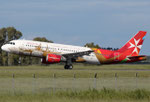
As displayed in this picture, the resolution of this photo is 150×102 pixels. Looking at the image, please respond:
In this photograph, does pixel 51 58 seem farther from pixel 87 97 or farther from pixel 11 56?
pixel 11 56

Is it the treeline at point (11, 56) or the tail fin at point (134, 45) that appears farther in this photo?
the treeline at point (11, 56)

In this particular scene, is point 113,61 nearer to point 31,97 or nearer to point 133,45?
point 133,45

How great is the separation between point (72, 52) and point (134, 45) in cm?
1312

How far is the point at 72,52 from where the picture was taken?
2453 inches

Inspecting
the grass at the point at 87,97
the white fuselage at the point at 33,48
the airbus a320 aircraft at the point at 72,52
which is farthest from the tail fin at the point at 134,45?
the grass at the point at 87,97

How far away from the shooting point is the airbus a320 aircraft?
2324 inches

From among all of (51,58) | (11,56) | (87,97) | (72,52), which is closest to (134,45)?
(72,52)

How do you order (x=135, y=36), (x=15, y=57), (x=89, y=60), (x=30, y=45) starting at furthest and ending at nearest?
(x=15, y=57) → (x=135, y=36) → (x=89, y=60) → (x=30, y=45)

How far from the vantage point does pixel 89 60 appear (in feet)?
208

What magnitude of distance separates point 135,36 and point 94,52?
9.57 metres

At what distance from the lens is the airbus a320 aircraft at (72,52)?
59031mm

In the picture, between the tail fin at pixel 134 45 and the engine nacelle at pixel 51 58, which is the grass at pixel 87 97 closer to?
the engine nacelle at pixel 51 58

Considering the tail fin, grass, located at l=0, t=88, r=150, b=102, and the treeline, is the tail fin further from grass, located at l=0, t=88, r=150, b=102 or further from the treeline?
the treeline

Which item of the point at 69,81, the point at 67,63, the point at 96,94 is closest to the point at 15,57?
the point at 67,63
